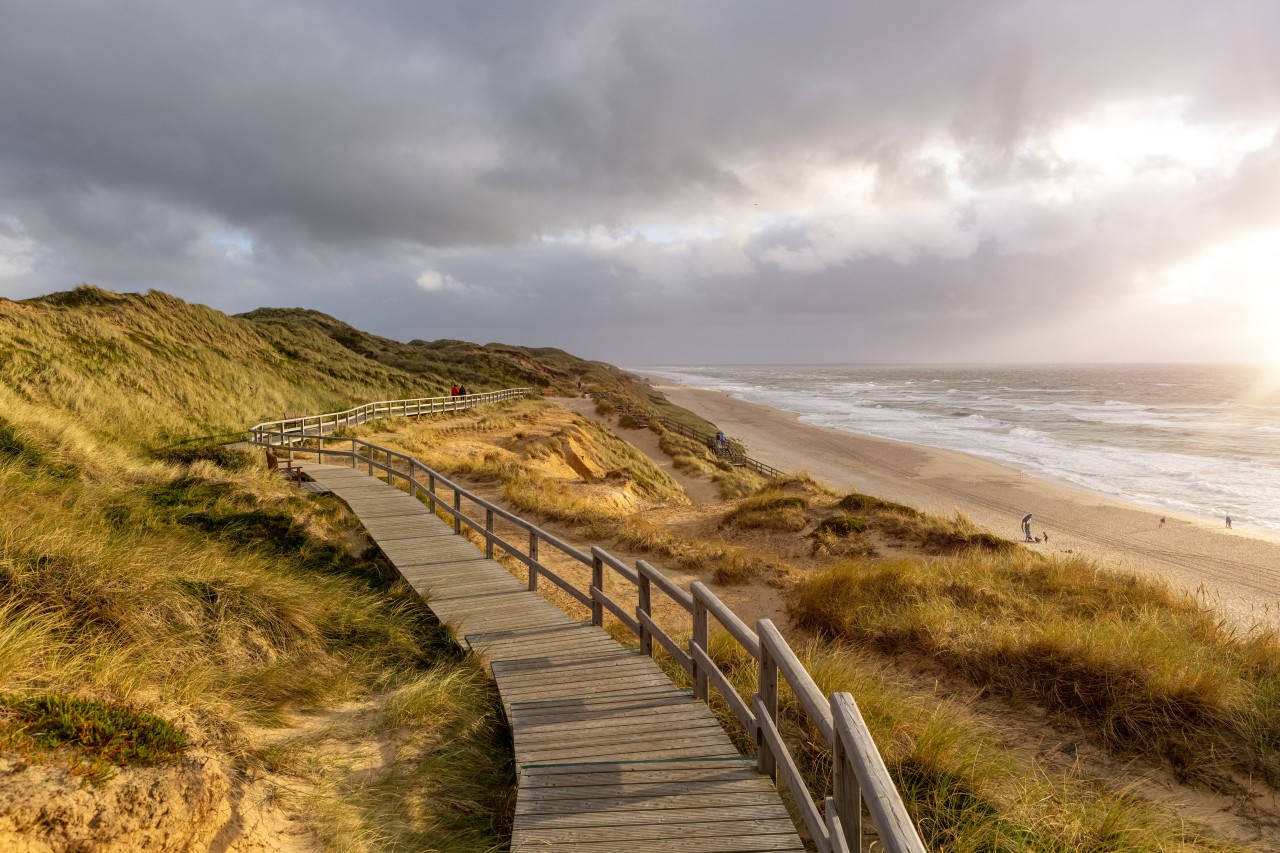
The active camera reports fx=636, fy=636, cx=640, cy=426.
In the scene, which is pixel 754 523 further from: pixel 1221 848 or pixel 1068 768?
pixel 1221 848

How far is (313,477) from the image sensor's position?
50.4 feet

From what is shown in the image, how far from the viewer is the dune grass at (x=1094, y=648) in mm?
5250

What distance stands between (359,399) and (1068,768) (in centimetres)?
3691

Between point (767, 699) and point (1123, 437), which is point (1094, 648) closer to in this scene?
point (767, 699)

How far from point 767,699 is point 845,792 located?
3.70 feet

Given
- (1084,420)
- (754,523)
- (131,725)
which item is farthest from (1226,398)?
(131,725)

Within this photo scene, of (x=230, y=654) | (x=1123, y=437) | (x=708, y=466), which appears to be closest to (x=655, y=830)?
(x=230, y=654)

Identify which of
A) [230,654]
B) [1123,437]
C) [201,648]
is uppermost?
[201,648]

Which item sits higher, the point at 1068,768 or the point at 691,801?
the point at 691,801

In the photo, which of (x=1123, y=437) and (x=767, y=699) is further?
(x=1123, y=437)

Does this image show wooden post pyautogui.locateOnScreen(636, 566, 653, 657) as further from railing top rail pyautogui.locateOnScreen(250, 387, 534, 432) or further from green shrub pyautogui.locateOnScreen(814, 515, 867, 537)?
railing top rail pyautogui.locateOnScreen(250, 387, 534, 432)

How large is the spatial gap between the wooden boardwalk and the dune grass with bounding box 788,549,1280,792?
3680mm

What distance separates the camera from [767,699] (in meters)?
4.05

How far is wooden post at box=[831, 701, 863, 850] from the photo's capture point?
2.83m
